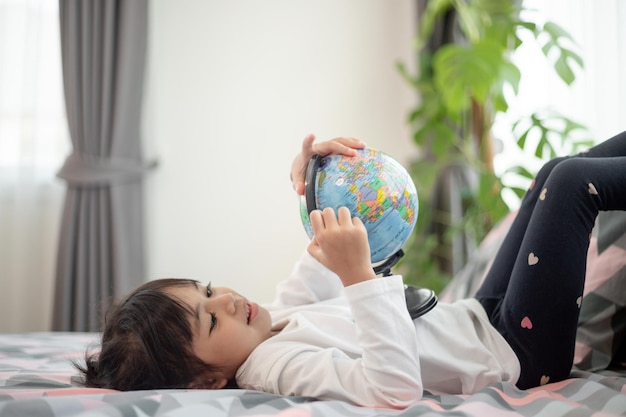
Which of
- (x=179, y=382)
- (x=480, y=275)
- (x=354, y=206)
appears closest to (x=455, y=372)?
(x=354, y=206)

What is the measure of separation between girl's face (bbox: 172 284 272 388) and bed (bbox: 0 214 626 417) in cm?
14

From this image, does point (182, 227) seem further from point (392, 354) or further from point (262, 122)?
point (392, 354)

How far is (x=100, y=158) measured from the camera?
12.3 ft

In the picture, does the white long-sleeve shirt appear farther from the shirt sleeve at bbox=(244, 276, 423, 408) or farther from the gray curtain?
the gray curtain

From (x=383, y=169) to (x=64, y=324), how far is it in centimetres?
287

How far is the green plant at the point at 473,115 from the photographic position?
9.27ft

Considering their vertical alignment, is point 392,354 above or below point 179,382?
above

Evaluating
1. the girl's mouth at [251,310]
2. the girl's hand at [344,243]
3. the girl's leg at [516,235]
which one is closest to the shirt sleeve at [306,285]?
the girl's mouth at [251,310]

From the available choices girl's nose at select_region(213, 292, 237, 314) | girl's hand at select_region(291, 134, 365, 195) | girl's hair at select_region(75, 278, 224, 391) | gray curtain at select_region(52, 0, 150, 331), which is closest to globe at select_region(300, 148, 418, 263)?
girl's hand at select_region(291, 134, 365, 195)

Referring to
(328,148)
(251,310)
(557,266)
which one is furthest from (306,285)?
(557,266)

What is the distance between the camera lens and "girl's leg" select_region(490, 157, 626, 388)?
4.52 feet

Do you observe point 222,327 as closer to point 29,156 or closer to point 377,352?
point 377,352

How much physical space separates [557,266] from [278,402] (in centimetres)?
65

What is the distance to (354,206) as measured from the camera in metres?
1.30
